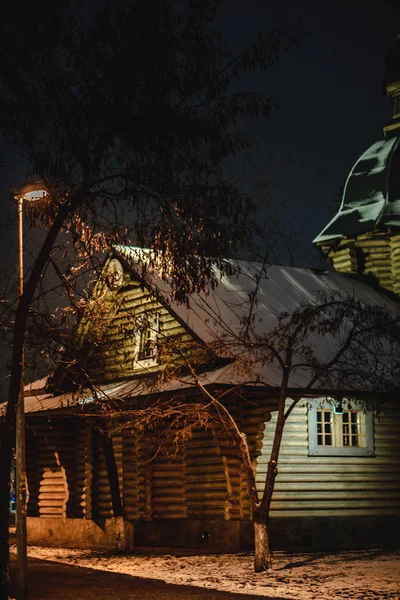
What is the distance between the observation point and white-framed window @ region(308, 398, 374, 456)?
2159 cm

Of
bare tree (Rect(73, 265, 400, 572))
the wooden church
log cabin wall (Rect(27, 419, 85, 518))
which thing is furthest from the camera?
log cabin wall (Rect(27, 419, 85, 518))

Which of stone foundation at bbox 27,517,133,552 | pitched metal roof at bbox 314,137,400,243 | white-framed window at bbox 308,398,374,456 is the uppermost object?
pitched metal roof at bbox 314,137,400,243

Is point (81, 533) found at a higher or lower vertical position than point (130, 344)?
lower

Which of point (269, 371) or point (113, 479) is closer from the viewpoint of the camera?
point (269, 371)

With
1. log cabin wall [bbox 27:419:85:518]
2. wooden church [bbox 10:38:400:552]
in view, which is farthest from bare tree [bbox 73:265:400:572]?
log cabin wall [bbox 27:419:85:518]

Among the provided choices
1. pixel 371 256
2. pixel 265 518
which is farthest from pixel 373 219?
pixel 265 518

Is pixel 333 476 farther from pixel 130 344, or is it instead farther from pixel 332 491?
pixel 130 344

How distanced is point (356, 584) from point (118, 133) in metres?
7.73

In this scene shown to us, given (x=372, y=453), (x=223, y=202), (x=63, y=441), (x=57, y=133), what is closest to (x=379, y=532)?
(x=372, y=453)

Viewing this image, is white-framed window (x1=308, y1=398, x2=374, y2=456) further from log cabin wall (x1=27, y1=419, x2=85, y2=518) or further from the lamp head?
the lamp head

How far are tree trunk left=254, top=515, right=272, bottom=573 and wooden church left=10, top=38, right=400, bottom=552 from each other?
2474 mm

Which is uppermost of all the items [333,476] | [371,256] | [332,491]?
[371,256]

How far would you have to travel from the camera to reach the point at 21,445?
14.9 meters

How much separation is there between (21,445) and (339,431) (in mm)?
9366
